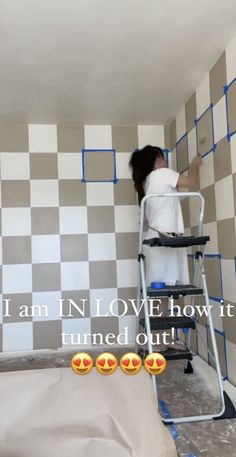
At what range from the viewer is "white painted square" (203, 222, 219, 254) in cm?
191

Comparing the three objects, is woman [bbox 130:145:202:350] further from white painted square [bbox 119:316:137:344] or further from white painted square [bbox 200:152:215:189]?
white painted square [bbox 119:316:137:344]

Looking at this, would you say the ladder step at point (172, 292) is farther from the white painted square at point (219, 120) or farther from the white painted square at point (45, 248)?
the white painted square at point (45, 248)

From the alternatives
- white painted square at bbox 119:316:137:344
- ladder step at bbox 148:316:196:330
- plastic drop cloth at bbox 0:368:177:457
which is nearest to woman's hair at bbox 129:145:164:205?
ladder step at bbox 148:316:196:330

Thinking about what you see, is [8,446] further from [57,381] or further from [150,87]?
[150,87]

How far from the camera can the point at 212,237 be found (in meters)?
1.96

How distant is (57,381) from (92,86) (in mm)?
1674

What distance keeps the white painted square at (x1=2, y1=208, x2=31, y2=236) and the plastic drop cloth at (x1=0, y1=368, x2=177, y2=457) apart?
1.71 m

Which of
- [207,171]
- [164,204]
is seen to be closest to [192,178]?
[207,171]

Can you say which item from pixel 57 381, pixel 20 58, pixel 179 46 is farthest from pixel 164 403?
pixel 20 58

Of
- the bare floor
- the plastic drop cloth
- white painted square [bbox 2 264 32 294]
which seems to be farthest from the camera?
white painted square [bbox 2 264 32 294]

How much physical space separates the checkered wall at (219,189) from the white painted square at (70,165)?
2.87ft

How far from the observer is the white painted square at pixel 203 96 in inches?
76.2

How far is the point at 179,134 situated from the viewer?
8.16 ft

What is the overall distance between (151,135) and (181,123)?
0.32m
